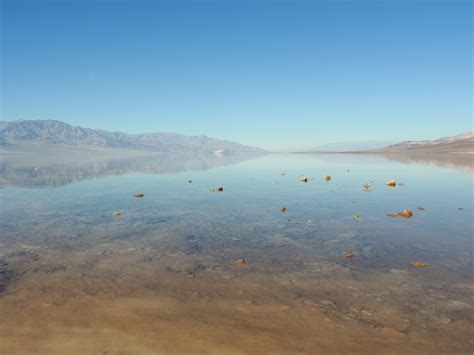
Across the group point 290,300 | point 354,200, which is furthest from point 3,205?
point 354,200

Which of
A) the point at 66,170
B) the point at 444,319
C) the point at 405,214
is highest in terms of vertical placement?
the point at 66,170

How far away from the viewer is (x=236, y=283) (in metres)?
8.50

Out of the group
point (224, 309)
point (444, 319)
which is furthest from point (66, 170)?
point (444, 319)

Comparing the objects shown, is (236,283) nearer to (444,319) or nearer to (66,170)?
(444,319)

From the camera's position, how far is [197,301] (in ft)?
24.3

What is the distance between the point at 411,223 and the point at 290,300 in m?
10.7

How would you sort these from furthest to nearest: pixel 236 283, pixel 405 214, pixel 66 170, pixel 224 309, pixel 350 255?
1. pixel 66 170
2. pixel 405 214
3. pixel 350 255
4. pixel 236 283
5. pixel 224 309

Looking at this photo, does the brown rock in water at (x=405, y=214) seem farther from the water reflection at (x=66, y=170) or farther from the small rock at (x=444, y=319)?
the water reflection at (x=66, y=170)

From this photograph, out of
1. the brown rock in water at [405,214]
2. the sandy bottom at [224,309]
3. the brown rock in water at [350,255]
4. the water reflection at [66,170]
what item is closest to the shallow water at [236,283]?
the sandy bottom at [224,309]

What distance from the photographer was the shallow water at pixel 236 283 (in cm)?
580

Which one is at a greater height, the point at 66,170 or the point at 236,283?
the point at 66,170

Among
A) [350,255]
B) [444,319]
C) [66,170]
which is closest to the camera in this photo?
[444,319]

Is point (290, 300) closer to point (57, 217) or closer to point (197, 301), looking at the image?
point (197, 301)

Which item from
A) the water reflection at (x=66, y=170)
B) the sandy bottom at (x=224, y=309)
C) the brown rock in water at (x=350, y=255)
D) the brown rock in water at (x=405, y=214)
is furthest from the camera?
the water reflection at (x=66, y=170)
